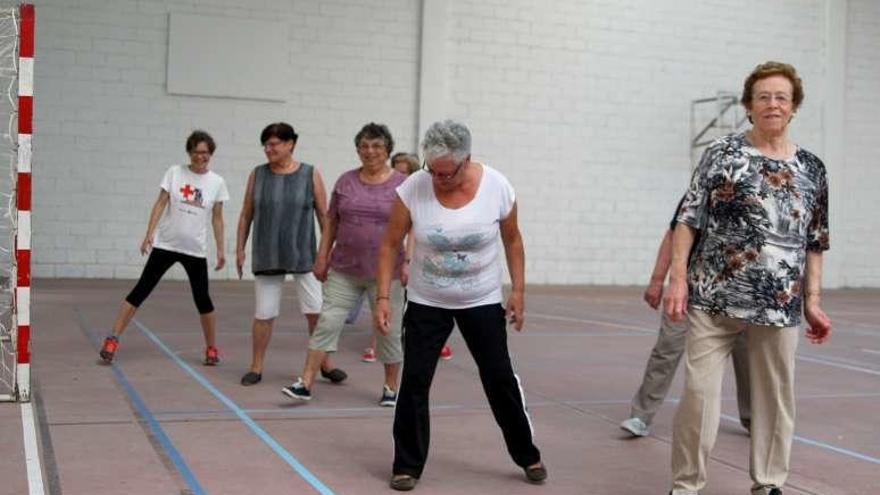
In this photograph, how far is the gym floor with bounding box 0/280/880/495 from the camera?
4.90 metres

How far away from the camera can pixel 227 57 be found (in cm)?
1708

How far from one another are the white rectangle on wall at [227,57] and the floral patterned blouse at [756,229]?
45.1 ft

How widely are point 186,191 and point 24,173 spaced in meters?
1.99

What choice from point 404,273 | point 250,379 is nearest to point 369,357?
point 250,379

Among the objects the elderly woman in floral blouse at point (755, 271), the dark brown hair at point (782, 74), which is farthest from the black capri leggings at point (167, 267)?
the dark brown hair at point (782, 74)

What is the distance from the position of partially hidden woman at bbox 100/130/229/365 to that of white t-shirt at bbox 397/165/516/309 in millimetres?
3595

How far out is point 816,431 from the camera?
6.38m

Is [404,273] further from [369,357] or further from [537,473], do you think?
[537,473]

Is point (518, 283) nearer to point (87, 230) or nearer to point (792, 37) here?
point (87, 230)

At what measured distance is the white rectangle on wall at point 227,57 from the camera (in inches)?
661

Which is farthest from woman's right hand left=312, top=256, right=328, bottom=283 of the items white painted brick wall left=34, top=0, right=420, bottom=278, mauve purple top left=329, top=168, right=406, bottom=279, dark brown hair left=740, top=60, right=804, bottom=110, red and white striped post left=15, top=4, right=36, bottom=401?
white painted brick wall left=34, top=0, right=420, bottom=278

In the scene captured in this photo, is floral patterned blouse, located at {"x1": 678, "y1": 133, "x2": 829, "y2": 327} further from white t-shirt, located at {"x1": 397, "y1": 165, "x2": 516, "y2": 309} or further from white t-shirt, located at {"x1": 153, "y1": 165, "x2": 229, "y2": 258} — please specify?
white t-shirt, located at {"x1": 153, "y1": 165, "x2": 229, "y2": 258}

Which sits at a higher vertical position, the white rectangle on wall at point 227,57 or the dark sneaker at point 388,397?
the white rectangle on wall at point 227,57

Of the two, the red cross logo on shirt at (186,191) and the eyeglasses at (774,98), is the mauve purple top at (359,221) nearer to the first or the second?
the red cross logo on shirt at (186,191)
